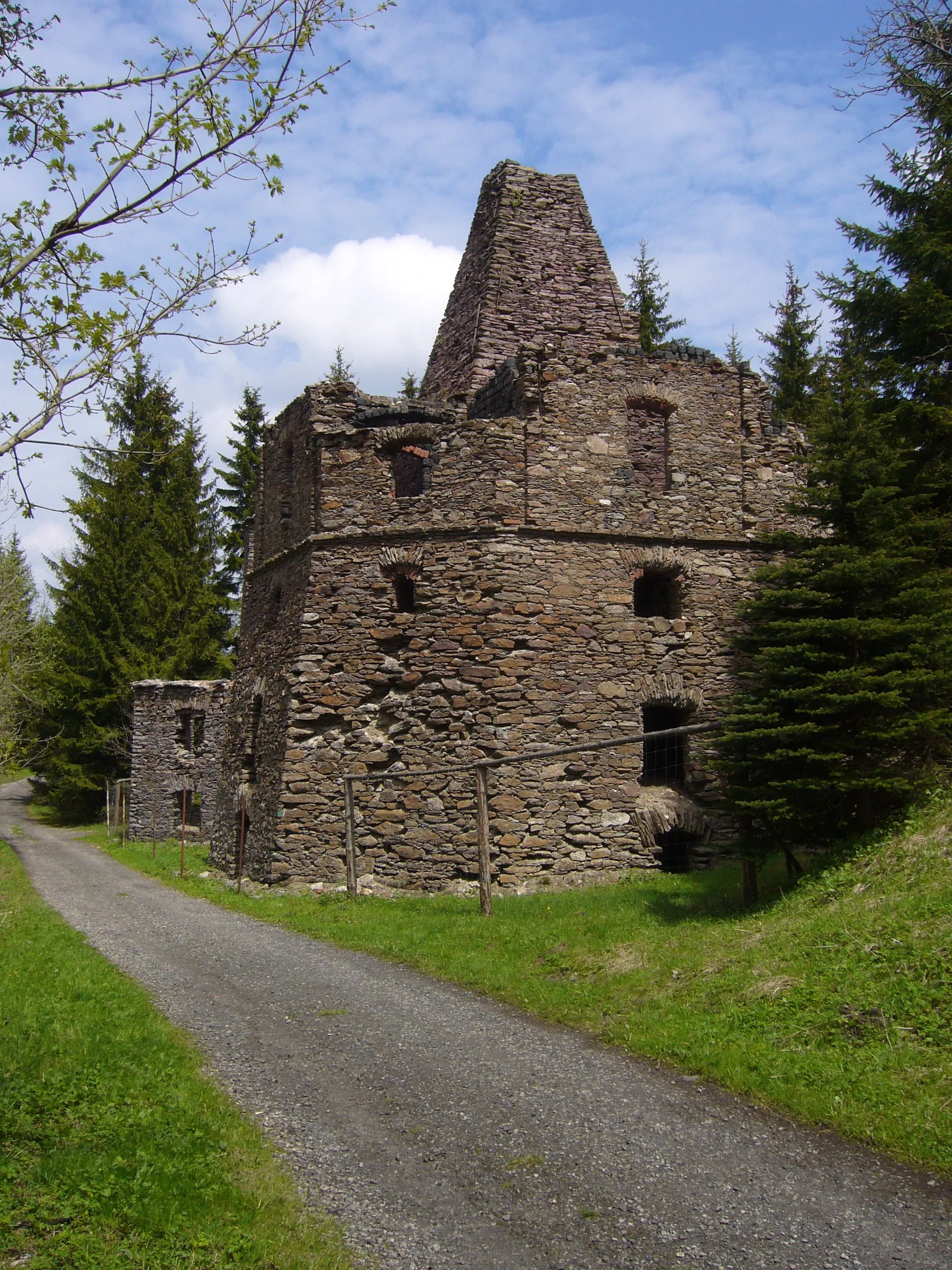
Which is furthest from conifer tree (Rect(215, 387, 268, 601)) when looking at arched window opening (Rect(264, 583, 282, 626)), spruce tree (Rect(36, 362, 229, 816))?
arched window opening (Rect(264, 583, 282, 626))

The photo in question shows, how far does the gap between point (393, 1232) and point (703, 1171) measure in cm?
147

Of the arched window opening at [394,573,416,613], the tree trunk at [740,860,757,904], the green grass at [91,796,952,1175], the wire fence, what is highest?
the arched window opening at [394,573,416,613]

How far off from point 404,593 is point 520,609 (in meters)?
1.85

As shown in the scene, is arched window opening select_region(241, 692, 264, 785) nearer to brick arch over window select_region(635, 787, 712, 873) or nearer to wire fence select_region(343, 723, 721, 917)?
wire fence select_region(343, 723, 721, 917)

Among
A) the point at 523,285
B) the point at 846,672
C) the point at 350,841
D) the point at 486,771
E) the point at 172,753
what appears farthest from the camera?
the point at 172,753

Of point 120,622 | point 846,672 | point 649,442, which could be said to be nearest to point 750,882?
point 846,672

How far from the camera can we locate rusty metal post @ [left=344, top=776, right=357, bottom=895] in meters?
12.8

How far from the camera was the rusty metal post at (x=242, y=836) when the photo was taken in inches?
572

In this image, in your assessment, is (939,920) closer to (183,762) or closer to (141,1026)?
(141,1026)

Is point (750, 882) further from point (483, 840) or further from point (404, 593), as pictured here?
point (404, 593)

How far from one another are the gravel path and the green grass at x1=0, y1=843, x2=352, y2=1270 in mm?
229

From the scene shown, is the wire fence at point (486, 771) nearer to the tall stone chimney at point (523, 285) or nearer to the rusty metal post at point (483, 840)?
the rusty metal post at point (483, 840)

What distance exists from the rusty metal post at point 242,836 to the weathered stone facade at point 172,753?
447 inches

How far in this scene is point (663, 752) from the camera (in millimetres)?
14180
